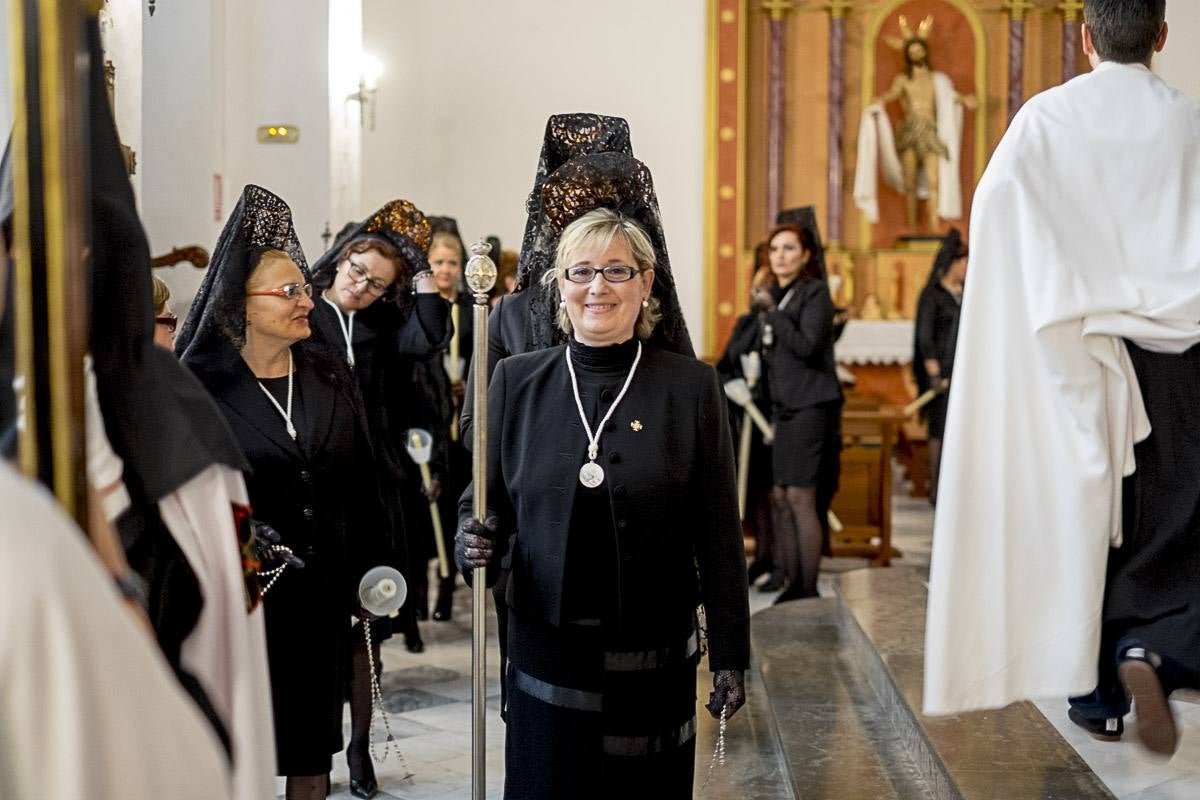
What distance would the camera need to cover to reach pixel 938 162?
1332 centimetres

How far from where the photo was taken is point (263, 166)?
314 inches

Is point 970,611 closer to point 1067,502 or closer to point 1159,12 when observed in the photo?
point 1067,502

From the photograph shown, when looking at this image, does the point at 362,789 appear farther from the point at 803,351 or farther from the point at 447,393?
the point at 803,351

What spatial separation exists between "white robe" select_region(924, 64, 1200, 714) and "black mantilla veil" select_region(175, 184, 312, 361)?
1.76m

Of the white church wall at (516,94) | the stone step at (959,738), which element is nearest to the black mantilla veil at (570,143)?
the stone step at (959,738)

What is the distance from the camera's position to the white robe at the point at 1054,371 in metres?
3.09

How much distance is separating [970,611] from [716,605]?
1.93ft

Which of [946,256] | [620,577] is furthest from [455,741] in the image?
[946,256]

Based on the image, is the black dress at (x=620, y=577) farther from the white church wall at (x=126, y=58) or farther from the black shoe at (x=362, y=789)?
the white church wall at (x=126, y=58)

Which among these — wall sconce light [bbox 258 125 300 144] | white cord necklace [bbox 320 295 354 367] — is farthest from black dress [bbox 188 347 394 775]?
wall sconce light [bbox 258 125 300 144]

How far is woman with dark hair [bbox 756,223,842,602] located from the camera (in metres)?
6.89

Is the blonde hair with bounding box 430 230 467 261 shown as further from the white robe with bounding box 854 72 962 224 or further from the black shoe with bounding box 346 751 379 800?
the white robe with bounding box 854 72 962 224

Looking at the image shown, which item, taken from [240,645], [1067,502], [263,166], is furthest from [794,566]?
[240,645]

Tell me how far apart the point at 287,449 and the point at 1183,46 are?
11728 millimetres
